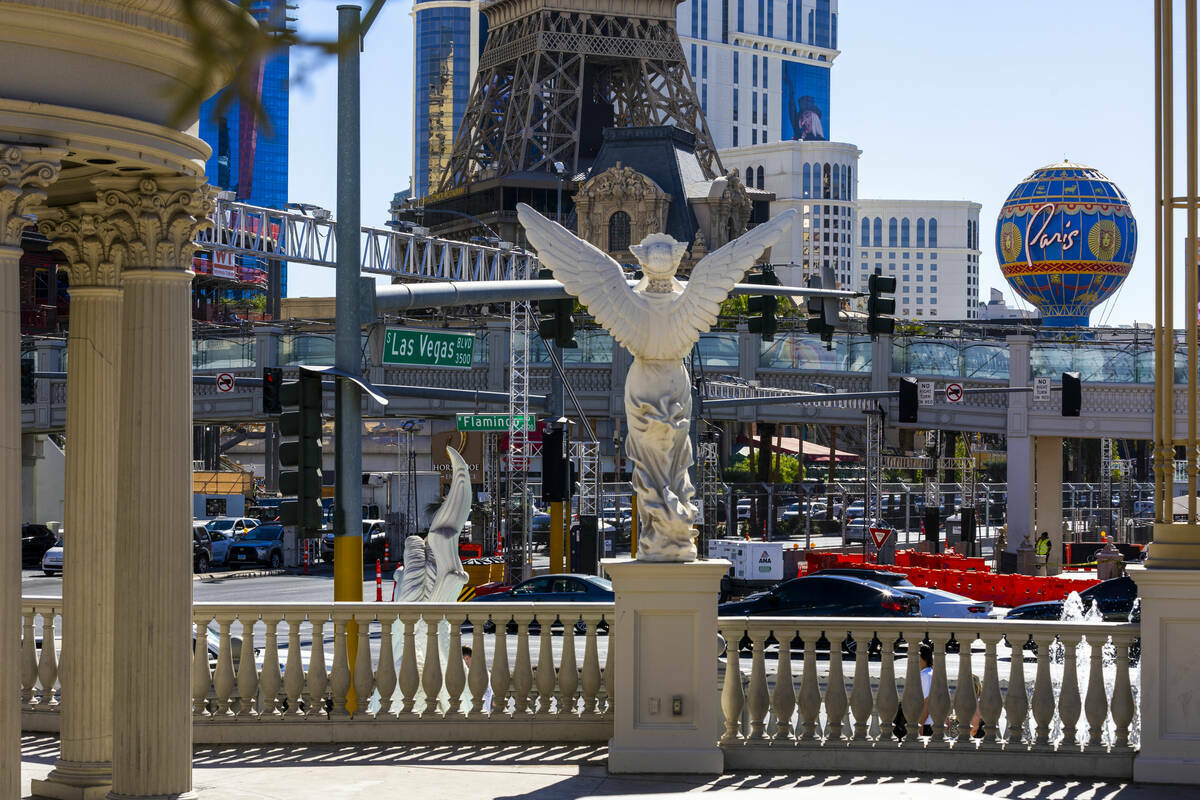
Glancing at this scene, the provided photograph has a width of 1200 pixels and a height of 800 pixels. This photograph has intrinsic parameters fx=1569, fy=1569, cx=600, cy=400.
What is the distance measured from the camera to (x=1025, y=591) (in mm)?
35312

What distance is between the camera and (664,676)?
31.8 ft

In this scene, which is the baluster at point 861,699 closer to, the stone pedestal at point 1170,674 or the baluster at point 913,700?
the baluster at point 913,700

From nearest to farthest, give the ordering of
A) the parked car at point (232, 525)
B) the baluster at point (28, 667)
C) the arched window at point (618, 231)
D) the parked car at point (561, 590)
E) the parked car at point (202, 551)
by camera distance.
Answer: the baluster at point (28, 667)
the parked car at point (561, 590)
the parked car at point (202, 551)
the parked car at point (232, 525)
the arched window at point (618, 231)

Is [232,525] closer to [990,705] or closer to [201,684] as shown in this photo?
[201,684]

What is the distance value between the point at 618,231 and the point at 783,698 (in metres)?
94.0

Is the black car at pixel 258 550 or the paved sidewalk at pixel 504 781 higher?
the paved sidewalk at pixel 504 781

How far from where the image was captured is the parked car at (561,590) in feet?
93.6

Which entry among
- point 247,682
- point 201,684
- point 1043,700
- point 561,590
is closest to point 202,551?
point 561,590

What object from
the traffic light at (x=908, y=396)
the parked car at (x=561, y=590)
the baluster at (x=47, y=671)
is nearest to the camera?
the baluster at (x=47, y=671)

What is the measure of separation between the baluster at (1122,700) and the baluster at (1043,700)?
0.39m

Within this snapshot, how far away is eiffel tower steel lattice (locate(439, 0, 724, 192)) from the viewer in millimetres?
111125

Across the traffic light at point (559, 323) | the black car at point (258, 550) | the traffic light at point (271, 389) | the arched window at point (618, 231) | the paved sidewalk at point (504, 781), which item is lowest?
the black car at point (258, 550)

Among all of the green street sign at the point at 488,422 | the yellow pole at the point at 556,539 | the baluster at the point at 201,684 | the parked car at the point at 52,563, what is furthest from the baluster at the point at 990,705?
the parked car at the point at 52,563

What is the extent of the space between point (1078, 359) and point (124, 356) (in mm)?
42560
